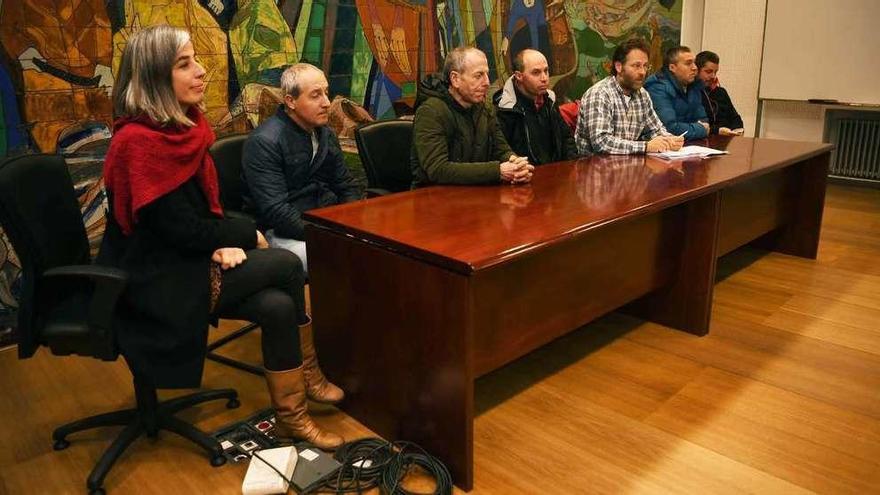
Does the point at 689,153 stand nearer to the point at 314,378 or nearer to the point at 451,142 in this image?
the point at 451,142

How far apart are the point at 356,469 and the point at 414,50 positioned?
8.63ft

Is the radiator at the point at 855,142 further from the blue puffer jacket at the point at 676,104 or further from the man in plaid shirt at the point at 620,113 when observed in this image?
the man in plaid shirt at the point at 620,113

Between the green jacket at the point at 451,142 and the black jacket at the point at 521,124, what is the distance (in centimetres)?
32

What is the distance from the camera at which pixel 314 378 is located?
2.15 m

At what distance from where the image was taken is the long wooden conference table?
70.9 inches

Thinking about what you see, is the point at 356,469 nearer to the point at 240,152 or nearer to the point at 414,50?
the point at 240,152

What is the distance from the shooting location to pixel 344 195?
2855 mm

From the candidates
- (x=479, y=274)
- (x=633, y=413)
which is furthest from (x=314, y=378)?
(x=633, y=413)

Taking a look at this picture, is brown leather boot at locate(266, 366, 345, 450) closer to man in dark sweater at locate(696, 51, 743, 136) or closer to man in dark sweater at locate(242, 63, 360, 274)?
man in dark sweater at locate(242, 63, 360, 274)

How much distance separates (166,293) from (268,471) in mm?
551

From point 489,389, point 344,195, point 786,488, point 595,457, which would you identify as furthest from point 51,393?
point 786,488

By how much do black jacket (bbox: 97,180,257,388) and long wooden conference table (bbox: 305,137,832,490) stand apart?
0.41 meters

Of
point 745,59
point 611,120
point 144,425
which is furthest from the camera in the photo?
point 745,59

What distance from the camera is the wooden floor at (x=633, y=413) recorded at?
1902 millimetres
